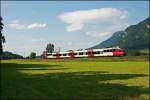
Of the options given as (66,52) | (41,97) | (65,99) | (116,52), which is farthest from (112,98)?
(66,52)

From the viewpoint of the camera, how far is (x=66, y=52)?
4419 inches

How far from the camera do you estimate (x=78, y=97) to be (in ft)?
51.4

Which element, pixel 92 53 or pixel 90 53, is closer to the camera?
pixel 92 53

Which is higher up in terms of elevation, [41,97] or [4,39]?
[4,39]

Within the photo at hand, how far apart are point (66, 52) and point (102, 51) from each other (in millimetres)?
20324

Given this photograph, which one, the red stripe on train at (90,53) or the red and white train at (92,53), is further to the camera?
the red stripe on train at (90,53)

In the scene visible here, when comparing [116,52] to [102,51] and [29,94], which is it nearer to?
[102,51]

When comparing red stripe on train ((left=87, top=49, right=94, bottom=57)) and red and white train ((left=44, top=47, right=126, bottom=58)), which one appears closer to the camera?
red and white train ((left=44, top=47, right=126, bottom=58))

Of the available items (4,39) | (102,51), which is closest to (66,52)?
(102,51)

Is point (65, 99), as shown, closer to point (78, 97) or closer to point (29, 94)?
point (78, 97)

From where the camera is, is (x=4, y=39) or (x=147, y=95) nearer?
(x=147, y=95)

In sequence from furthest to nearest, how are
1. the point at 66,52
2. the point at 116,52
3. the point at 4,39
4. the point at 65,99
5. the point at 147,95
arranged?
the point at 66,52 < the point at 116,52 < the point at 4,39 < the point at 147,95 < the point at 65,99

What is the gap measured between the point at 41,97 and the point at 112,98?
316cm

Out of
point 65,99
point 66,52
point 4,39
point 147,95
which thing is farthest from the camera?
point 66,52
